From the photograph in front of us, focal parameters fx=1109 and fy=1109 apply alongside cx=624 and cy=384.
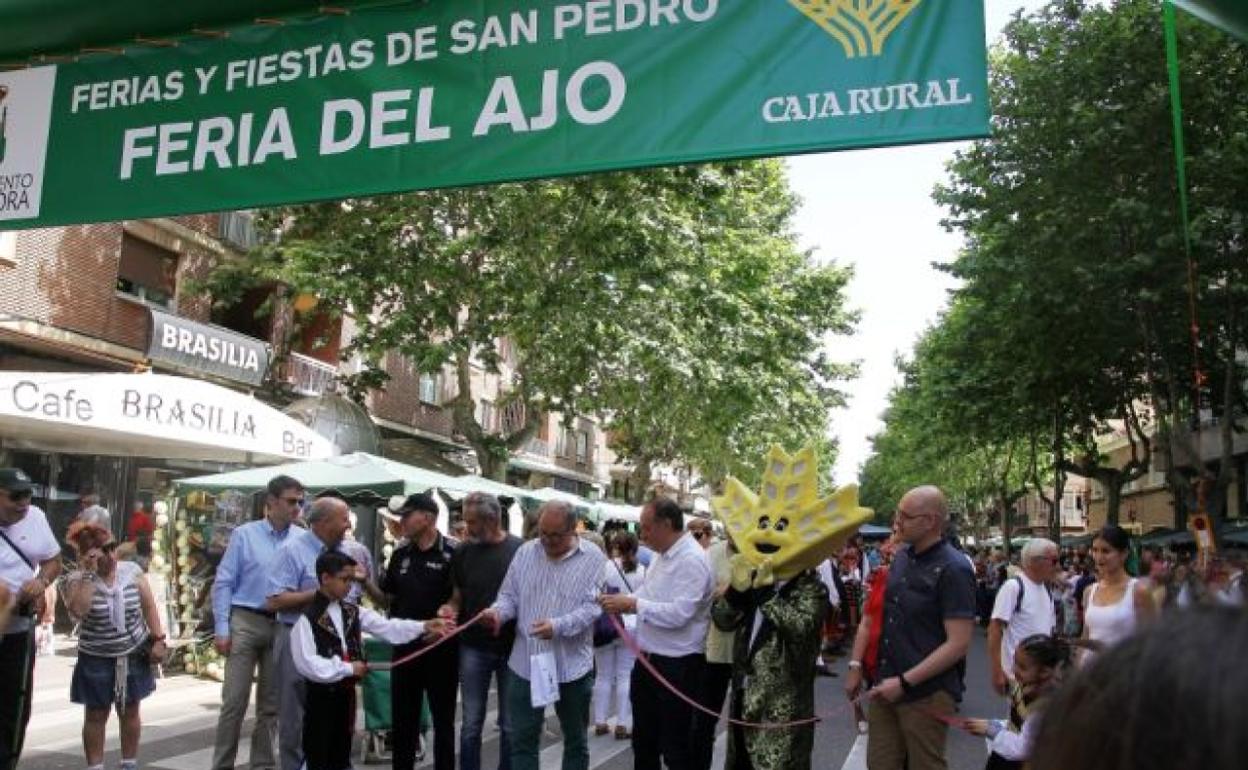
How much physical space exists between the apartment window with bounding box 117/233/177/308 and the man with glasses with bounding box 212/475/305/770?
1381 cm

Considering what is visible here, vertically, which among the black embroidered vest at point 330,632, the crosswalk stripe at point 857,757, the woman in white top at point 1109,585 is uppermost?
the woman in white top at point 1109,585

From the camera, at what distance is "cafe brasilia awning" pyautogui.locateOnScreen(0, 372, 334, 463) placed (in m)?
11.7

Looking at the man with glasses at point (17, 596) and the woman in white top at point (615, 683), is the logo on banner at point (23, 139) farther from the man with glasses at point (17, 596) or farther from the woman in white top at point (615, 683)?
the woman in white top at point (615, 683)

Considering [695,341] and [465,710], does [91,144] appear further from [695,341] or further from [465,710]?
[695,341]

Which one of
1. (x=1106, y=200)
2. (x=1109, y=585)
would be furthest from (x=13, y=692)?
(x=1106, y=200)

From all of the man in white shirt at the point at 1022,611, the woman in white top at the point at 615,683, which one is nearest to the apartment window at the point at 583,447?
the woman in white top at the point at 615,683

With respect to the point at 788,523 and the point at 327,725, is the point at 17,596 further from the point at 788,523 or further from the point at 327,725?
the point at 788,523

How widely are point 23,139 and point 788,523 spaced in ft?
13.0

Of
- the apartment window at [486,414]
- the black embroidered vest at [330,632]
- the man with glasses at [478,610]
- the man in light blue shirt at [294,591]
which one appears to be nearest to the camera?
the black embroidered vest at [330,632]

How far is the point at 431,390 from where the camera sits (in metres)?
32.8

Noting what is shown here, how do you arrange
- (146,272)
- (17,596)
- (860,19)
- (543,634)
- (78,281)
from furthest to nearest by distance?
1. (146,272)
2. (78,281)
3. (543,634)
4. (17,596)
5. (860,19)

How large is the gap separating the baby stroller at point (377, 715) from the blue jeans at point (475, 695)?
4.62 ft

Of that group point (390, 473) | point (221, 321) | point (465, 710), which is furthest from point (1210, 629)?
point (221, 321)

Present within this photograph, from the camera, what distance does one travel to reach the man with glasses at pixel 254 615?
755 cm
